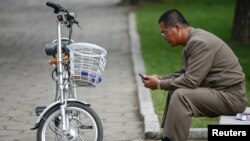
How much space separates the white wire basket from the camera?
709 cm

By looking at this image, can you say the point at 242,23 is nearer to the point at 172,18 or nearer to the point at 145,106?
the point at 145,106

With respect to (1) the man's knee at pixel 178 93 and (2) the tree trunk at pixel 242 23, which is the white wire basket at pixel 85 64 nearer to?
(1) the man's knee at pixel 178 93

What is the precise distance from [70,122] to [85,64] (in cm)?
61

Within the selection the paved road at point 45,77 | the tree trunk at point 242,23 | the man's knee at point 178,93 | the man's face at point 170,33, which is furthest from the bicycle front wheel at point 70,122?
the tree trunk at point 242,23

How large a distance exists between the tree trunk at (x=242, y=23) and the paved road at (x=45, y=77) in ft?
8.46

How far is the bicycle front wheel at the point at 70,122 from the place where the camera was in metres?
7.16

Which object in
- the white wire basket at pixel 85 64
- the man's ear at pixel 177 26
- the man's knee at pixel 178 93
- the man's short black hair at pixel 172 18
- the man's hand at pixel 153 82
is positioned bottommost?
the man's knee at pixel 178 93

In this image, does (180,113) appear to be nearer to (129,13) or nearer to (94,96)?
(94,96)

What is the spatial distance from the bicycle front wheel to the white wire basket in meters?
0.26

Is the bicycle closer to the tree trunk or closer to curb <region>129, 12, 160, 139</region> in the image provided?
curb <region>129, 12, 160, 139</region>

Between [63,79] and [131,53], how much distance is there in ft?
30.0

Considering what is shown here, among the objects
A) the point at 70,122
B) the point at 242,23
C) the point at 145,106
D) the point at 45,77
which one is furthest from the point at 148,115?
the point at 242,23

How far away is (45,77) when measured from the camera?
13.2 metres

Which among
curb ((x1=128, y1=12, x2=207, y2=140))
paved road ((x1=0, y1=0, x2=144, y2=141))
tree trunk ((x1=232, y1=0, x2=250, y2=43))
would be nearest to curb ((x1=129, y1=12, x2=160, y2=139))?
curb ((x1=128, y1=12, x2=207, y2=140))
